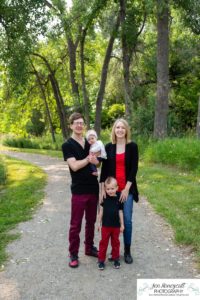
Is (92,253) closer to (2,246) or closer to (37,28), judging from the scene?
(2,246)

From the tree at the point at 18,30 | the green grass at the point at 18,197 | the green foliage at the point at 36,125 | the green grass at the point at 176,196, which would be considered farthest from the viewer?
the green foliage at the point at 36,125

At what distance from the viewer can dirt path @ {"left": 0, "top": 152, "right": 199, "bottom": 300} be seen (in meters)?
4.64

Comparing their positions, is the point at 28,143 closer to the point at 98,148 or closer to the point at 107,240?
the point at 107,240

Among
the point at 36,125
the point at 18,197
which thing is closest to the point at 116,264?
the point at 18,197

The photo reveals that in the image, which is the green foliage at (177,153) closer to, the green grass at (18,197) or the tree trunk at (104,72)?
the green grass at (18,197)

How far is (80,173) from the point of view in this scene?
5277 millimetres

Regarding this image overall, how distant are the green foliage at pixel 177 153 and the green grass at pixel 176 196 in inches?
13.2

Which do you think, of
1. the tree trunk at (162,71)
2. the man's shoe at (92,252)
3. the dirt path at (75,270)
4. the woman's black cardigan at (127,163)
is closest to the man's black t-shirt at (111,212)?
the woman's black cardigan at (127,163)

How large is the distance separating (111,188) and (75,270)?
3.91 ft

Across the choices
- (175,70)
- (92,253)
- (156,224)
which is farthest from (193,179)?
(175,70)

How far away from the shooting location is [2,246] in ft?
20.8

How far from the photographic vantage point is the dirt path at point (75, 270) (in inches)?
183

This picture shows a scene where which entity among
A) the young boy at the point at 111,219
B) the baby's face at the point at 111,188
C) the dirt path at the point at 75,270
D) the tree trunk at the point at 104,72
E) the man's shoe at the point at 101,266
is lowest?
the dirt path at the point at 75,270

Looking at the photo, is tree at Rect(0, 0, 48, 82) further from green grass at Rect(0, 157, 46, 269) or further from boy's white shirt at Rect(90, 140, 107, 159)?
boy's white shirt at Rect(90, 140, 107, 159)
